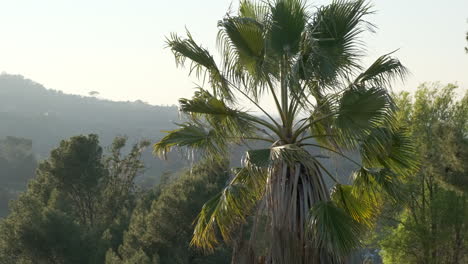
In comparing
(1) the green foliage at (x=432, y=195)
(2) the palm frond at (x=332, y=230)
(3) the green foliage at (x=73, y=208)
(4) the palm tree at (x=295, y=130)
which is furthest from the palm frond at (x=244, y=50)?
(3) the green foliage at (x=73, y=208)

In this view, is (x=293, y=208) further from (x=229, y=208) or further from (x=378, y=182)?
(x=378, y=182)

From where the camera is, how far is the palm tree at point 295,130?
6.47 m

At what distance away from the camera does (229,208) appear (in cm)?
685

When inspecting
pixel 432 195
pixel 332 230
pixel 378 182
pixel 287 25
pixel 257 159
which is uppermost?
pixel 287 25

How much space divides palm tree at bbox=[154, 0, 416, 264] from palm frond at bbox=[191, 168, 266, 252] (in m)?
0.01

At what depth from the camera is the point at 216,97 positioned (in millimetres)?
7391

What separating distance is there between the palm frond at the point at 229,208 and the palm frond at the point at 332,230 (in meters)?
0.81

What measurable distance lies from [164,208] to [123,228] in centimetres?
478

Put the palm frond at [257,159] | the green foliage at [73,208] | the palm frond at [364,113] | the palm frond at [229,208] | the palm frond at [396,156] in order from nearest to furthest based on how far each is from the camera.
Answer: the palm frond at [364,113] → the palm frond at [257,159] → the palm frond at [229,208] → the palm frond at [396,156] → the green foliage at [73,208]

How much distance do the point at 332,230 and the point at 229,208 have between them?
132 cm

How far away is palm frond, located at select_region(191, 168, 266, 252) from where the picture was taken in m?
6.84

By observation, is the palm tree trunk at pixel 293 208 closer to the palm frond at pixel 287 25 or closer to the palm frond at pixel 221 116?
the palm frond at pixel 221 116

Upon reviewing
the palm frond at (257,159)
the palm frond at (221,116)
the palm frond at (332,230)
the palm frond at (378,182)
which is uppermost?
the palm frond at (221,116)

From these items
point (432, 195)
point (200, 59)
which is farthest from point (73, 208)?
point (200, 59)
